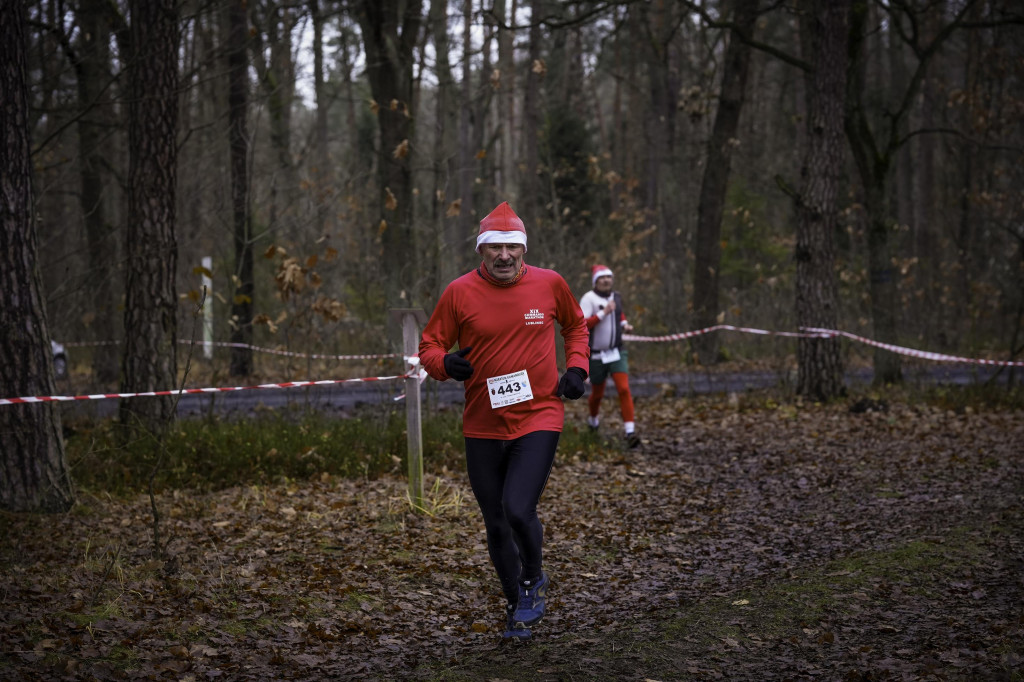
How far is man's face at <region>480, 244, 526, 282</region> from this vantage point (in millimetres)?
5738

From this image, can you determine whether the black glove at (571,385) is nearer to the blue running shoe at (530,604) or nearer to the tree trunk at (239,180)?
the blue running shoe at (530,604)

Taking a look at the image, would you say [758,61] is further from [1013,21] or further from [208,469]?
[208,469]

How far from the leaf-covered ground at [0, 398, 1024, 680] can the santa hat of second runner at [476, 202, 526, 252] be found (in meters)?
2.28

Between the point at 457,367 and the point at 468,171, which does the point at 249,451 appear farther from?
the point at 468,171

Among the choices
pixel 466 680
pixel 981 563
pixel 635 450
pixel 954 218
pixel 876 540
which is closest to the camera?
Result: pixel 466 680

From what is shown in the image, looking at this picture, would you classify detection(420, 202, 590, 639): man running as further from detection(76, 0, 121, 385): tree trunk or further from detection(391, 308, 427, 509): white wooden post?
detection(76, 0, 121, 385): tree trunk

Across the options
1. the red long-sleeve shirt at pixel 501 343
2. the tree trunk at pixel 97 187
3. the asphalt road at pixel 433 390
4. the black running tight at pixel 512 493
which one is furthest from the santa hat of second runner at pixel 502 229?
the tree trunk at pixel 97 187

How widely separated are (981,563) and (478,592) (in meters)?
3.43

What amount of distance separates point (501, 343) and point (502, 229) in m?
0.64

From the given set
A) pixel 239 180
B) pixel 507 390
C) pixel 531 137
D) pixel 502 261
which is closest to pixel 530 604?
pixel 507 390

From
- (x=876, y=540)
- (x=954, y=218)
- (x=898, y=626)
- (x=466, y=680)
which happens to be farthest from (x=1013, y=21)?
(x=954, y=218)

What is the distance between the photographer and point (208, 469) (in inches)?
391

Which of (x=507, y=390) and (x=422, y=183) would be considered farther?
(x=422, y=183)

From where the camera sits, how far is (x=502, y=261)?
5738 millimetres
